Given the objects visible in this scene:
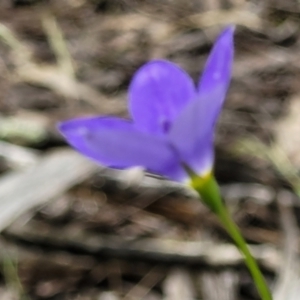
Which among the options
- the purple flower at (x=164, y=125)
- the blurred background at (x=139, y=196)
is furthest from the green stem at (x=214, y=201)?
the blurred background at (x=139, y=196)

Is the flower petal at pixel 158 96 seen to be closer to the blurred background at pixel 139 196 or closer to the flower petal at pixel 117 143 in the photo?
the flower petal at pixel 117 143

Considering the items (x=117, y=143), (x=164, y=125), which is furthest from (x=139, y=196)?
(x=117, y=143)

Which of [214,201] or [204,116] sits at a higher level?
[204,116]

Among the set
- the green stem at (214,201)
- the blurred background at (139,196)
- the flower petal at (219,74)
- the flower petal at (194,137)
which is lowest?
the blurred background at (139,196)

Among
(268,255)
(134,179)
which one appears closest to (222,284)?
(268,255)

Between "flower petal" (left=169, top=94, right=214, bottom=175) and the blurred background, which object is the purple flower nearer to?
"flower petal" (left=169, top=94, right=214, bottom=175)

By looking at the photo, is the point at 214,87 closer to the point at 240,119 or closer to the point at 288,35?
the point at 240,119

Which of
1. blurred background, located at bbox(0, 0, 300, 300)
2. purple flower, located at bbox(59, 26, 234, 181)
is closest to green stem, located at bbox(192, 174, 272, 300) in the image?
purple flower, located at bbox(59, 26, 234, 181)

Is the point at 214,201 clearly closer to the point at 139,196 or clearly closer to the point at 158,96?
the point at 158,96

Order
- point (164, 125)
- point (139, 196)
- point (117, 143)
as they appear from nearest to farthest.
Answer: point (117, 143) → point (164, 125) → point (139, 196)
